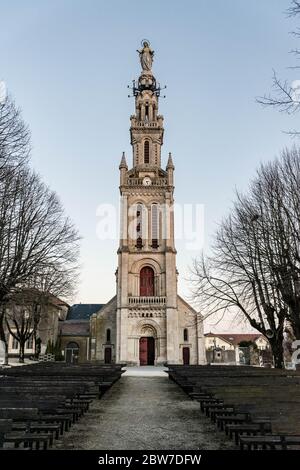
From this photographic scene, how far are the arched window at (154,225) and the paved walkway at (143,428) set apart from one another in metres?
32.0

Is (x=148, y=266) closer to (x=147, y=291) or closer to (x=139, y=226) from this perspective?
(x=147, y=291)

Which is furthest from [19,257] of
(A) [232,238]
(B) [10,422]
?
(B) [10,422]

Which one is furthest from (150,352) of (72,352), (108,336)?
(72,352)

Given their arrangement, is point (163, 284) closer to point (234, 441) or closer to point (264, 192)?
point (264, 192)

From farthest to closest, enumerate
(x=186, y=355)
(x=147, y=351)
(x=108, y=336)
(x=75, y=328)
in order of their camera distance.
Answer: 1. (x=75, y=328)
2. (x=108, y=336)
3. (x=186, y=355)
4. (x=147, y=351)

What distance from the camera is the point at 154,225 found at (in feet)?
153

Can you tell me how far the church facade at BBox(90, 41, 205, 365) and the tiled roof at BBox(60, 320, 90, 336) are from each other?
265 inches

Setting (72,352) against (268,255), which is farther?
(72,352)

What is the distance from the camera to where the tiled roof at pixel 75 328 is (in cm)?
5309

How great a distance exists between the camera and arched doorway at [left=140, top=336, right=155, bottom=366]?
4316 centimetres

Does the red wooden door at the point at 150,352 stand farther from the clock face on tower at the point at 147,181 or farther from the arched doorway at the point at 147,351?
the clock face on tower at the point at 147,181

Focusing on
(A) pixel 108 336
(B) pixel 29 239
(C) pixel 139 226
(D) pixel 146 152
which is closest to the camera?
(B) pixel 29 239

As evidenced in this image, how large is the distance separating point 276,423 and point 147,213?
131ft

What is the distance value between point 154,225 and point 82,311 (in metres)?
24.9
